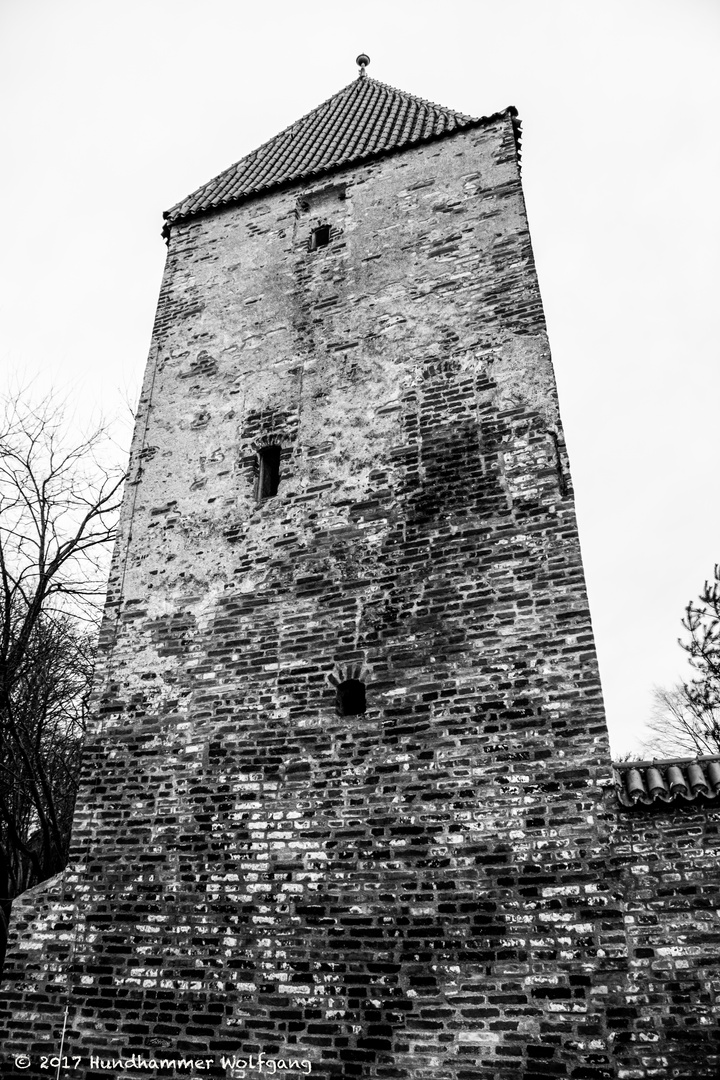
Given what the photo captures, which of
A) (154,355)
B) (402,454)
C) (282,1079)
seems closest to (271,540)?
(402,454)

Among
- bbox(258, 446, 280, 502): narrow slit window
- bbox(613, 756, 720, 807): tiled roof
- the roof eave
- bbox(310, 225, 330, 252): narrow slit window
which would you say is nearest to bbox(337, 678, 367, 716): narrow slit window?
bbox(613, 756, 720, 807): tiled roof

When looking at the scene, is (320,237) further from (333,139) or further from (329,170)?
(333,139)

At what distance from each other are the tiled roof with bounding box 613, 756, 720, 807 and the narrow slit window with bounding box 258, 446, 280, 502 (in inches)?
156

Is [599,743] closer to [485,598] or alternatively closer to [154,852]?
[485,598]

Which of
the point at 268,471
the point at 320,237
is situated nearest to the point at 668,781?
the point at 268,471

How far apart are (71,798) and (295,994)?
7578mm

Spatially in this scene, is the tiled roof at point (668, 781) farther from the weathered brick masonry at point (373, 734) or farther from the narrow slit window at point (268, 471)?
the narrow slit window at point (268, 471)

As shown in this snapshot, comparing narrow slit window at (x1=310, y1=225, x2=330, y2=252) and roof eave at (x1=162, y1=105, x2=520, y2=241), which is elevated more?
roof eave at (x1=162, y1=105, x2=520, y2=241)

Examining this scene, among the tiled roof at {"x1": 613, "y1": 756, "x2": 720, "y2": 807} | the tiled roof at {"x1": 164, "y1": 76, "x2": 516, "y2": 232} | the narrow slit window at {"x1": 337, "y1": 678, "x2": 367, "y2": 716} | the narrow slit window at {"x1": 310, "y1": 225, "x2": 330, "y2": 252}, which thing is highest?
the tiled roof at {"x1": 164, "y1": 76, "x2": 516, "y2": 232}

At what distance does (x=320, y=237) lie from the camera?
871cm

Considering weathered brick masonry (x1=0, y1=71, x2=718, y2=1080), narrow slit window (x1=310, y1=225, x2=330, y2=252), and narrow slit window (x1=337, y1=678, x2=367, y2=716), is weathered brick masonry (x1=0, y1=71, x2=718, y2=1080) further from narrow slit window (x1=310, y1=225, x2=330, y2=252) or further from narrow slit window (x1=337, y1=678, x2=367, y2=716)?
narrow slit window (x1=310, y1=225, x2=330, y2=252)

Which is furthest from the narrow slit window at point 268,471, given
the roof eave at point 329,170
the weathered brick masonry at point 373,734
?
the roof eave at point 329,170

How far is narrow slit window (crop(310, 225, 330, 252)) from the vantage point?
8.64 m

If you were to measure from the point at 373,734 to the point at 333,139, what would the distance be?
8.17m
